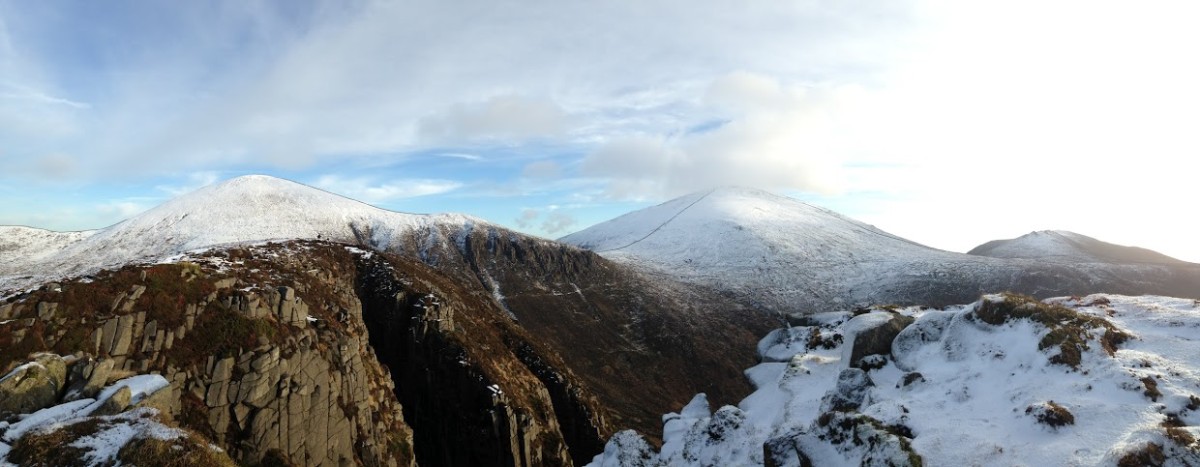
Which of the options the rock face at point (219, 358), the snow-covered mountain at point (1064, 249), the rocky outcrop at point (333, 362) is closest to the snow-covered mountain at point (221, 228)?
the rocky outcrop at point (333, 362)

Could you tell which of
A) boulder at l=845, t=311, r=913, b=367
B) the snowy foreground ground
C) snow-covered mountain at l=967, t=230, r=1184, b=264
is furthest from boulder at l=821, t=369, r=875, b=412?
snow-covered mountain at l=967, t=230, r=1184, b=264

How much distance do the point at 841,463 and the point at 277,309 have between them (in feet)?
114

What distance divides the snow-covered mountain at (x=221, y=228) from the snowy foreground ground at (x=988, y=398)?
92265 millimetres

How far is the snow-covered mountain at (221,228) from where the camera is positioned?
357 feet

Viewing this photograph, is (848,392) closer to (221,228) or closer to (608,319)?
(608,319)

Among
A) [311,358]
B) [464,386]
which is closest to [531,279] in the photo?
[464,386]

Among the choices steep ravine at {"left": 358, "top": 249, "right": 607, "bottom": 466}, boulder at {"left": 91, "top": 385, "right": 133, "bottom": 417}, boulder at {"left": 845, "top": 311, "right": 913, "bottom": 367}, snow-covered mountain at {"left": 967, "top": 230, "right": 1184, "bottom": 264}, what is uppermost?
snow-covered mountain at {"left": 967, "top": 230, "right": 1184, "bottom": 264}

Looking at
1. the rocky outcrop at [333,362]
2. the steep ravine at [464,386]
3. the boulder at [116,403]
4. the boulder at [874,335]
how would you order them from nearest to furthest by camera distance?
the boulder at [116,403] < the rocky outcrop at [333,362] < the boulder at [874,335] < the steep ravine at [464,386]

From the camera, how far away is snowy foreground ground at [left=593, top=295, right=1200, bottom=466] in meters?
17.0

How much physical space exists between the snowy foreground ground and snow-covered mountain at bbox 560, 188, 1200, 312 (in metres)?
99.2

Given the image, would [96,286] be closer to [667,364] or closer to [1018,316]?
[1018,316]

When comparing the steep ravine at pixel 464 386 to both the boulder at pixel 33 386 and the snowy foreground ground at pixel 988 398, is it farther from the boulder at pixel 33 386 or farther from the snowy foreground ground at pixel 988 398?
the boulder at pixel 33 386

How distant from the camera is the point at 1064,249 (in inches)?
6909

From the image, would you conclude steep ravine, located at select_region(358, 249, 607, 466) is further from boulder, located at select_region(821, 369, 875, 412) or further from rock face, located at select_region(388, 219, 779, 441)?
boulder, located at select_region(821, 369, 875, 412)
